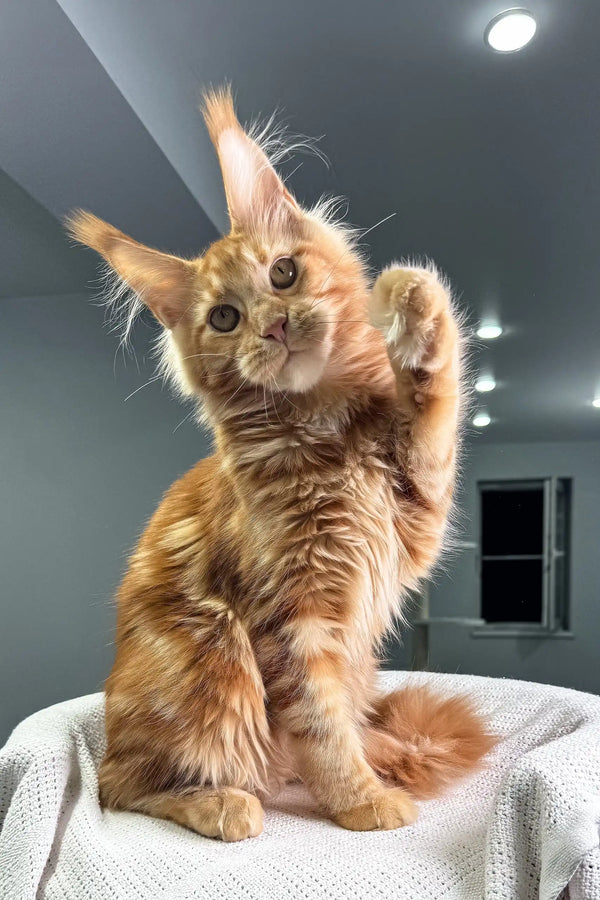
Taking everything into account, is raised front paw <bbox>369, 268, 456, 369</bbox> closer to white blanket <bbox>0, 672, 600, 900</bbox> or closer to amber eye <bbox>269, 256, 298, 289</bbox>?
amber eye <bbox>269, 256, 298, 289</bbox>

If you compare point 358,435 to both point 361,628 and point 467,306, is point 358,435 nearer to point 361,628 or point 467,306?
point 361,628

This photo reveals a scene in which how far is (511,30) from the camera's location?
1273 mm

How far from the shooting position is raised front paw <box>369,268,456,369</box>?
2.32 ft

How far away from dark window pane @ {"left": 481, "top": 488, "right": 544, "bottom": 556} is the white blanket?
2.05ft

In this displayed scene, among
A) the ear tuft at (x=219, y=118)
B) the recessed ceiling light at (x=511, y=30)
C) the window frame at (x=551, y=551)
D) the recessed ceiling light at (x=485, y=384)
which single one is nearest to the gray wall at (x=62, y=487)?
the ear tuft at (x=219, y=118)

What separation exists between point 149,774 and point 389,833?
0.31m

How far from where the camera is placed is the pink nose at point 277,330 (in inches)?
32.4

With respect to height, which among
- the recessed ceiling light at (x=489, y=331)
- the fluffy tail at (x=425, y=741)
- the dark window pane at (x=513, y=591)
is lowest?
the fluffy tail at (x=425, y=741)

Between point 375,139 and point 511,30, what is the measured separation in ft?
1.00

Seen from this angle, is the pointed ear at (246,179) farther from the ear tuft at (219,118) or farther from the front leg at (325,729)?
the front leg at (325,729)

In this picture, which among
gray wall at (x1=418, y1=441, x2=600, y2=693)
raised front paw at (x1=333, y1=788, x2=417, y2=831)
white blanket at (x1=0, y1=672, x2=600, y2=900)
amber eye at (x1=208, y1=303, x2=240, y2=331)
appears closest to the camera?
white blanket at (x1=0, y1=672, x2=600, y2=900)

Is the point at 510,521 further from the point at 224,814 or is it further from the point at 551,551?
the point at 224,814

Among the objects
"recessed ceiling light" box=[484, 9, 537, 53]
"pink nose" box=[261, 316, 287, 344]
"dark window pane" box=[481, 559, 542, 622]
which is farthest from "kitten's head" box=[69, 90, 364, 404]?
"dark window pane" box=[481, 559, 542, 622]

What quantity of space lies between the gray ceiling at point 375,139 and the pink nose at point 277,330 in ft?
2.17
